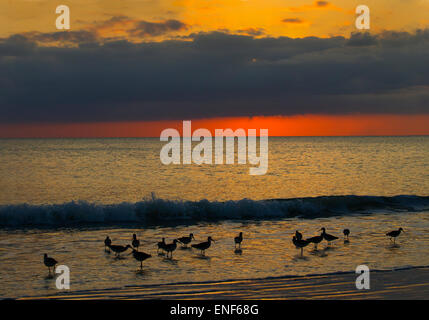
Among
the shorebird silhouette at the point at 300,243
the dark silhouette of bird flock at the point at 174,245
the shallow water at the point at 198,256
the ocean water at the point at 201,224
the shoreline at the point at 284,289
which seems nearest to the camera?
the shoreline at the point at 284,289

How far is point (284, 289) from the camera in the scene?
1143 centimetres

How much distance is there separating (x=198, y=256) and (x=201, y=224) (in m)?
8.81

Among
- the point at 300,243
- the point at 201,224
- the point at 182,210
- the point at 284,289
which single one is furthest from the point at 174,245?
the point at 182,210

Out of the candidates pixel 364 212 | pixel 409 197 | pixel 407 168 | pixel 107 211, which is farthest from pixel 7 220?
pixel 407 168

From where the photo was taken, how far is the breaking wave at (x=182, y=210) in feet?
Answer: 83.0

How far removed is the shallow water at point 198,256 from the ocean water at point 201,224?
4 cm

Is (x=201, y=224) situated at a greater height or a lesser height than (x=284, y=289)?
lesser

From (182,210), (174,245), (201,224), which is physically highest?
(174,245)

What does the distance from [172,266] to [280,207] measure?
15.5 metres

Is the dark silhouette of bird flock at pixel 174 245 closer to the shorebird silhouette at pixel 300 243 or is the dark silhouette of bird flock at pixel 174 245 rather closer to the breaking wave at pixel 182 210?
the shorebird silhouette at pixel 300 243

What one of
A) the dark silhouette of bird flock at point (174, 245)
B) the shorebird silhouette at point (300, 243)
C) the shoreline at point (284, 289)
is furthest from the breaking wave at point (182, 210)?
the shoreline at point (284, 289)

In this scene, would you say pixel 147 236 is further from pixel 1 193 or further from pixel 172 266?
pixel 1 193

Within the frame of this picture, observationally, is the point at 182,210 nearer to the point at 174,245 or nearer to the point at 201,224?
the point at 201,224

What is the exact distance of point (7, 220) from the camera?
24.7m
